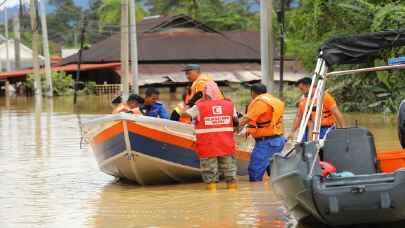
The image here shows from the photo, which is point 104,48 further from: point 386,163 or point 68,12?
point 68,12

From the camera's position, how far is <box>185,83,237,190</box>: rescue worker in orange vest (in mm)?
13484

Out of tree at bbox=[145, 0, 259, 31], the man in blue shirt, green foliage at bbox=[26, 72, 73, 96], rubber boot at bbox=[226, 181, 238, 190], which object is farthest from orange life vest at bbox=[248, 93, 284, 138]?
tree at bbox=[145, 0, 259, 31]

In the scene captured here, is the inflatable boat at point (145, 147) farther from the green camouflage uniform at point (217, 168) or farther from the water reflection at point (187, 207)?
the green camouflage uniform at point (217, 168)

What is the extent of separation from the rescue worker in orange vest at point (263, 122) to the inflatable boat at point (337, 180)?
2598 millimetres

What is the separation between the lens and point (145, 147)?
1404cm

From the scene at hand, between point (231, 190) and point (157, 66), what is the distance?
165 feet

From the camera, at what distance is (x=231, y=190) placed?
13633 millimetres

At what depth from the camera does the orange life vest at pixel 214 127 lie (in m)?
13.5

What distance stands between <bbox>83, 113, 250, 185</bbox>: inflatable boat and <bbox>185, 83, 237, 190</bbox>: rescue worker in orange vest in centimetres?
50

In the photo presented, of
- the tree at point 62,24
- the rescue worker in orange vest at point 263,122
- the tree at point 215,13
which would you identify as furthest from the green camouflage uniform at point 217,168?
the tree at point 62,24

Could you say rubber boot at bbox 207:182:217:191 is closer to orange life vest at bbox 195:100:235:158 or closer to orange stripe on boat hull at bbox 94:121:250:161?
orange life vest at bbox 195:100:235:158

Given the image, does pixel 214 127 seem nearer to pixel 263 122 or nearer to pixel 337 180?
pixel 263 122

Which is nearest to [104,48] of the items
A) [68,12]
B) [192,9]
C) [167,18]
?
[167,18]

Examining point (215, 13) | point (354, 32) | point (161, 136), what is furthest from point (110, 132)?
point (215, 13)
